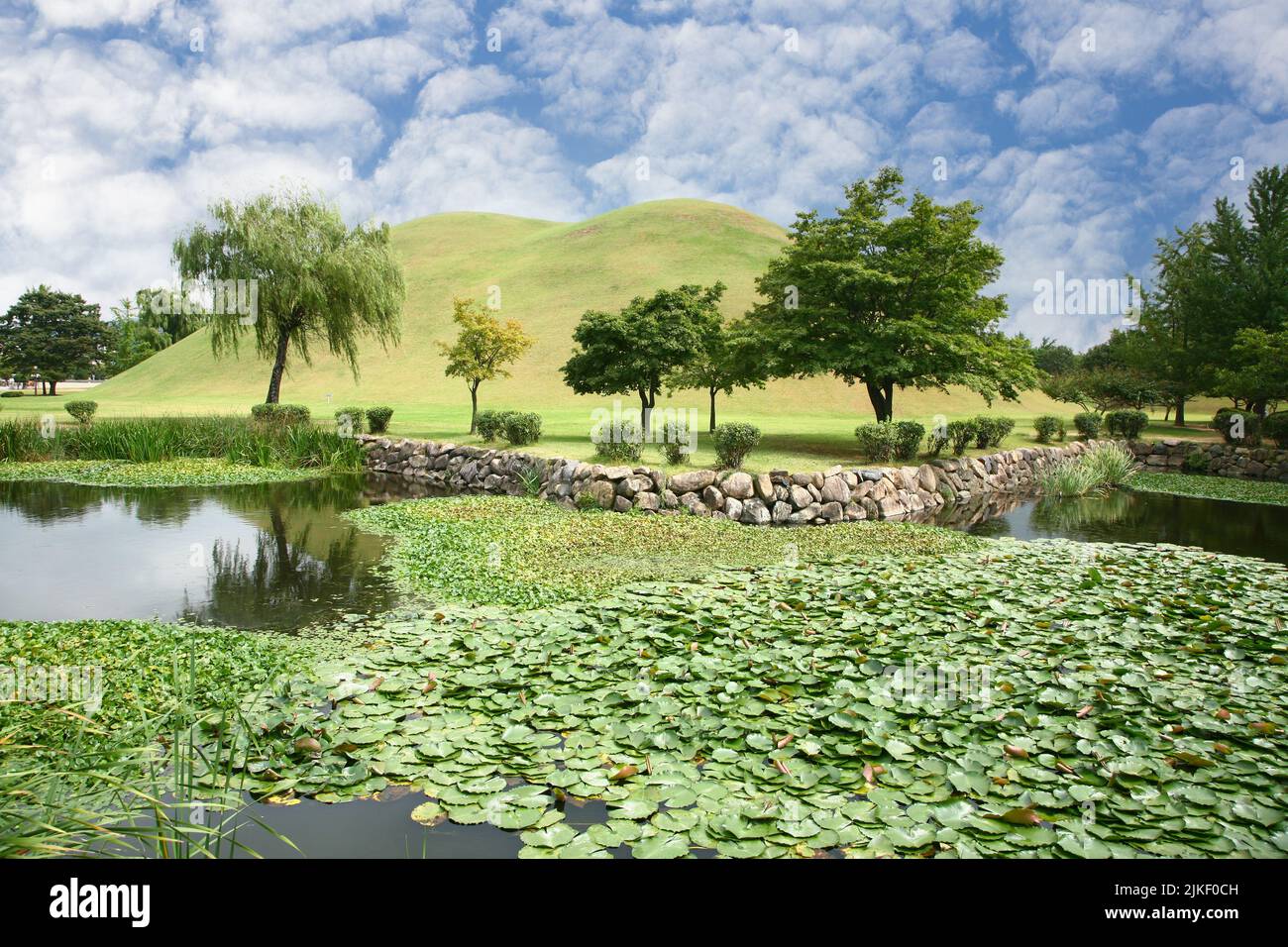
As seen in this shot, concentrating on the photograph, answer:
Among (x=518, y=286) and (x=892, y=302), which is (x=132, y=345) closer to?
(x=518, y=286)

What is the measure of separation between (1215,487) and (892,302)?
9771mm

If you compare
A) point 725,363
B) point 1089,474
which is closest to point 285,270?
point 725,363

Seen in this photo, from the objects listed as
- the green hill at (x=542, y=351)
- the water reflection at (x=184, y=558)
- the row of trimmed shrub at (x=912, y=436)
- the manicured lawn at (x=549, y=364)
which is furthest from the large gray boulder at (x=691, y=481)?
the water reflection at (x=184, y=558)

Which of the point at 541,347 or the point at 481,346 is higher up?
the point at 541,347

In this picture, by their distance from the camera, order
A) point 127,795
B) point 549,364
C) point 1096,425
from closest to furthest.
Answer: point 127,795
point 1096,425
point 549,364

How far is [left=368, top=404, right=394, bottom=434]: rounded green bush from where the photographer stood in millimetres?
27547

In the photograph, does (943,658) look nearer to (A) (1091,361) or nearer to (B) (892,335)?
(B) (892,335)

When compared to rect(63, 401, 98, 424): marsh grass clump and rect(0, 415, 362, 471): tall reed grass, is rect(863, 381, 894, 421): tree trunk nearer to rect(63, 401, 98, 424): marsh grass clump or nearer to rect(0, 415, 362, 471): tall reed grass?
rect(0, 415, 362, 471): tall reed grass

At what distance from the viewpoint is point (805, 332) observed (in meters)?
22.5

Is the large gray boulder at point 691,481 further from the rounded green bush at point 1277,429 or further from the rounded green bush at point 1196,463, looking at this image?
the rounded green bush at point 1277,429

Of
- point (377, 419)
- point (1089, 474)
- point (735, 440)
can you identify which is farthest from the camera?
point (377, 419)

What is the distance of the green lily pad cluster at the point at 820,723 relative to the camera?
165 inches

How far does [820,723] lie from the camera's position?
18.0ft
